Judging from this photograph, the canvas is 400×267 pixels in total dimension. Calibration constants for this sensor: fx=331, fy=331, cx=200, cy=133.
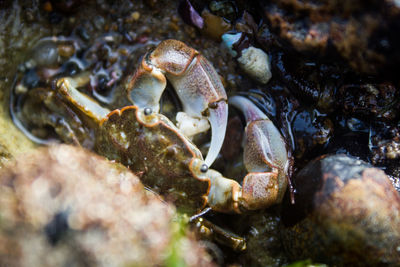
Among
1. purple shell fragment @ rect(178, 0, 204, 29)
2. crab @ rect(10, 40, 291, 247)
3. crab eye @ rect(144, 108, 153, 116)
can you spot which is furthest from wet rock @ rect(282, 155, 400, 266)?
purple shell fragment @ rect(178, 0, 204, 29)

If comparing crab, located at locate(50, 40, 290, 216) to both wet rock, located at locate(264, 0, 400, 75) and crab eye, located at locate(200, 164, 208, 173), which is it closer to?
crab eye, located at locate(200, 164, 208, 173)

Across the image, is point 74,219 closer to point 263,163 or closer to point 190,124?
point 190,124

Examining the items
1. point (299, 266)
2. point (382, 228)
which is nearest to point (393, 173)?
point (382, 228)

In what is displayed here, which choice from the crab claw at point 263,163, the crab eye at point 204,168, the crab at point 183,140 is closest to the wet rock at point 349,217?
the crab claw at point 263,163

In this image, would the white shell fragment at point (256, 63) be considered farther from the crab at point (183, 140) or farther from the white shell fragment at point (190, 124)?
the white shell fragment at point (190, 124)

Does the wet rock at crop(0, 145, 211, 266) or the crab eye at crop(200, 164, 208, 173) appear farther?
the crab eye at crop(200, 164, 208, 173)

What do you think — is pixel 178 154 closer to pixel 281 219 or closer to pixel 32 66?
pixel 281 219

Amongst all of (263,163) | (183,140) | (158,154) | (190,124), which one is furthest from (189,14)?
(263,163)
